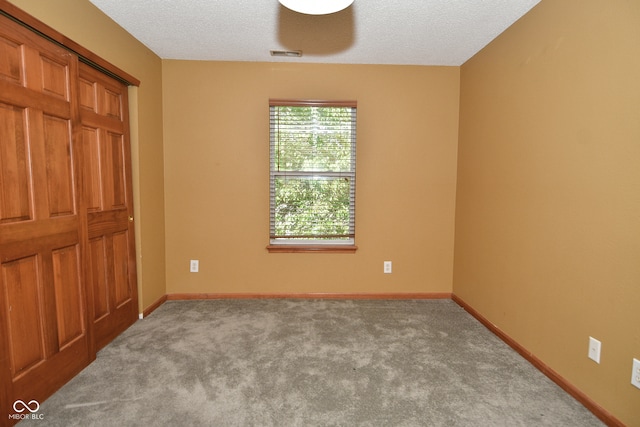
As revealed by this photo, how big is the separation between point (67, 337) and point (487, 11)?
3674 mm

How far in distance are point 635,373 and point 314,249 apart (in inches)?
97.7

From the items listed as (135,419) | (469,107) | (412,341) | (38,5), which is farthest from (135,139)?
(469,107)

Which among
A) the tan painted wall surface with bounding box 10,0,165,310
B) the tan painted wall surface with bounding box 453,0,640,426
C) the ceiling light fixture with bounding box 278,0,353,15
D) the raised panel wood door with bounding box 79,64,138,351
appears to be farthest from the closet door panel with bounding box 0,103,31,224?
the tan painted wall surface with bounding box 453,0,640,426

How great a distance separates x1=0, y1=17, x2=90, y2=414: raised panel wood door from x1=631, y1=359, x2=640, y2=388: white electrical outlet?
3111 millimetres

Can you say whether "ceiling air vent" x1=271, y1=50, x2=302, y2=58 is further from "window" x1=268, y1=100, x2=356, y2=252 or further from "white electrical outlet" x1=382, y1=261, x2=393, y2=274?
"white electrical outlet" x1=382, y1=261, x2=393, y2=274

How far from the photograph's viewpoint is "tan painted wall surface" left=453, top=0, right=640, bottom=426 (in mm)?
1550

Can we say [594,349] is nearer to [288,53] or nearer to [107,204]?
[288,53]

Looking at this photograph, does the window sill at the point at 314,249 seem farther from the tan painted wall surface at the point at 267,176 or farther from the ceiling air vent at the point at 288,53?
the ceiling air vent at the point at 288,53

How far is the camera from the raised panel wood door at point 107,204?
2188 millimetres

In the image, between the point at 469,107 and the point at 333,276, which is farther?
the point at 333,276

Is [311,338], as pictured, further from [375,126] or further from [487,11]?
[487,11]

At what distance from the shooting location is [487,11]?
7.41ft

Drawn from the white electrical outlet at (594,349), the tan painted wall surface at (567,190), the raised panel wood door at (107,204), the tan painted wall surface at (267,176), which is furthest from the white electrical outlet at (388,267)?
the raised panel wood door at (107,204)

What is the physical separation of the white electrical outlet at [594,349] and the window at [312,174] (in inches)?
80.4
